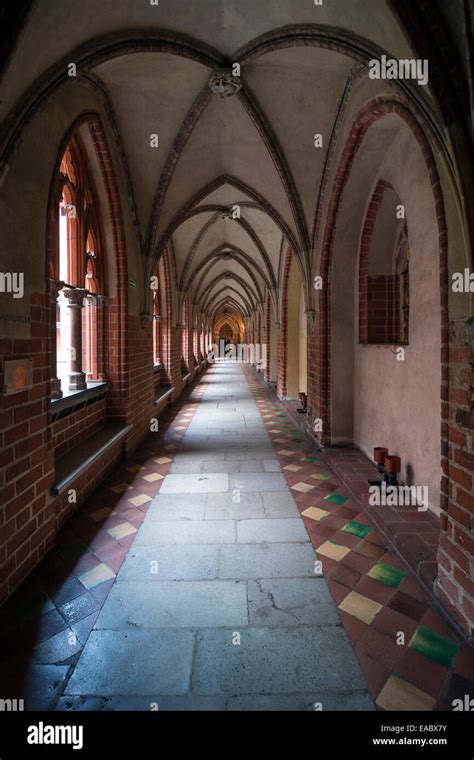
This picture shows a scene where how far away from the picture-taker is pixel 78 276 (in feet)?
14.2

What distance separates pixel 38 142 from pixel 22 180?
403mm

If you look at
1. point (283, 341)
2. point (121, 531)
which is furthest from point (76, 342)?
point (283, 341)

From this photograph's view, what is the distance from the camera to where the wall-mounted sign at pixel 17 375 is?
237cm

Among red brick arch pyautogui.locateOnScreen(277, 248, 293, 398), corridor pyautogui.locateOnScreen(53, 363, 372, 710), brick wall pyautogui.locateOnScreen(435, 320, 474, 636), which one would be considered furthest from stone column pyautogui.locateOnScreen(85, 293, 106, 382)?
red brick arch pyautogui.locateOnScreen(277, 248, 293, 398)

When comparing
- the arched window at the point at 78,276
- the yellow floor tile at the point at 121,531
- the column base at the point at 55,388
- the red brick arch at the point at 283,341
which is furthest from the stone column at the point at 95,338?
the red brick arch at the point at 283,341

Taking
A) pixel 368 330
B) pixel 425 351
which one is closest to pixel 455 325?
pixel 425 351

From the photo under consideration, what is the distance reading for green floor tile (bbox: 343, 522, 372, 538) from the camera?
3135 mm

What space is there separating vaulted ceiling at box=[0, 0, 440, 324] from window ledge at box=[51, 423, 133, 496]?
2587 millimetres

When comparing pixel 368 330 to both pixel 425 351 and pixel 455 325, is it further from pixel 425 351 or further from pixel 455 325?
pixel 455 325

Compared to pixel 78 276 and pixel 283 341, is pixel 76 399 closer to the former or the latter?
pixel 78 276

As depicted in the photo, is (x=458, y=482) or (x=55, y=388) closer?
(x=458, y=482)

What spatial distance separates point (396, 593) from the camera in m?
2.41

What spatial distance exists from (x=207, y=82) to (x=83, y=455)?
429 cm
